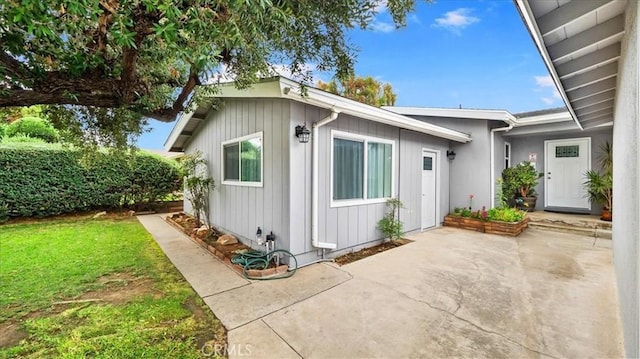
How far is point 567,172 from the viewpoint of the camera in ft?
27.7

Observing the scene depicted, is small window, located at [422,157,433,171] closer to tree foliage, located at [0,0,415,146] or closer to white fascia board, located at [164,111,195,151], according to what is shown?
tree foliage, located at [0,0,415,146]

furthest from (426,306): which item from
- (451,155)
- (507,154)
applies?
(507,154)

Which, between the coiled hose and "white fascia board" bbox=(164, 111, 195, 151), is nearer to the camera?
the coiled hose

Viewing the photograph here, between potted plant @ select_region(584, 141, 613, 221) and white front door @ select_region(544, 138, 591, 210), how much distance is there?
375 millimetres

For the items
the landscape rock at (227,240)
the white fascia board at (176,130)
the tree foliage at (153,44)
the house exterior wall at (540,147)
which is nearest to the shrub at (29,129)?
the white fascia board at (176,130)

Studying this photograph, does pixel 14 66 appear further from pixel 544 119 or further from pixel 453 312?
pixel 544 119

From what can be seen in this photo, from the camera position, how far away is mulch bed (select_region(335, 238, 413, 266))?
4762mm

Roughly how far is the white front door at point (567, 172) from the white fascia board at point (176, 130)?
36.9ft

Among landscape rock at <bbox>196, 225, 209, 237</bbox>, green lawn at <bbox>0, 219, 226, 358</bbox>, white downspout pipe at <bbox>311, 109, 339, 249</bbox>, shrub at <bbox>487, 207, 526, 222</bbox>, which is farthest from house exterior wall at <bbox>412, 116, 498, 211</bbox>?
green lawn at <bbox>0, 219, 226, 358</bbox>

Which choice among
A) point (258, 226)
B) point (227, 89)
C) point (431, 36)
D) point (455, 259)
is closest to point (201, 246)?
point (258, 226)

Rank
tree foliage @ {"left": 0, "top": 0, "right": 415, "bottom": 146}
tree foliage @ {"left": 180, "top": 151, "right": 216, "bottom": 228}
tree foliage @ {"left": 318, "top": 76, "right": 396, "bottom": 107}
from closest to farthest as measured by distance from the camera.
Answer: tree foliage @ {"left": 0, "top": 0, "right": 415, "bottom": 146}
tree foliage @ {"left": 180, "top": 151, "right": 216, "bottom": 228}
tree foliage @ {"left": 318, "top": 76, "right": 396, "bottom": 107}

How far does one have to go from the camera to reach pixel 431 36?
39.8 feet

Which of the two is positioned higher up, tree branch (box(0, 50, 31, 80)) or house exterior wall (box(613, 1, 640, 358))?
tree branch (box(0, 50, 31, 80))
